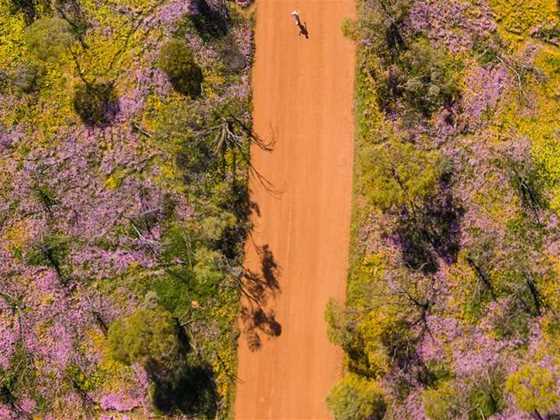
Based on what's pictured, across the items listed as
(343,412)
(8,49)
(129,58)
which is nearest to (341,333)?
(343,412)

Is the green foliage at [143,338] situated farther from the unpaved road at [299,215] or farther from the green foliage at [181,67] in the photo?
the green foliage at [181,67]

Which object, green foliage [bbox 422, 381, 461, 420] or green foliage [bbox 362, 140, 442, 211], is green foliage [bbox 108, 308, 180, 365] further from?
green foliage [bbox 422, 381, 461, 420]

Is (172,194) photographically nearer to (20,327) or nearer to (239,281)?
Result: (239,281)

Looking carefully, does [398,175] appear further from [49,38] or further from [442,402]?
[49,38]

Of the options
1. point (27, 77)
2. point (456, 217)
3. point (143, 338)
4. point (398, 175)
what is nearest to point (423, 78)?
point (398, 175)

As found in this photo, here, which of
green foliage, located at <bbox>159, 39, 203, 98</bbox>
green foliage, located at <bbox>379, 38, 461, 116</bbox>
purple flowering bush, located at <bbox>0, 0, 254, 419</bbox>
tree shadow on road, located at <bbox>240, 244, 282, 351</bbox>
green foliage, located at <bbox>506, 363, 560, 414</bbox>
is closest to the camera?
green foliage, located at <bbox>506, 363, 560, 414</bbox>

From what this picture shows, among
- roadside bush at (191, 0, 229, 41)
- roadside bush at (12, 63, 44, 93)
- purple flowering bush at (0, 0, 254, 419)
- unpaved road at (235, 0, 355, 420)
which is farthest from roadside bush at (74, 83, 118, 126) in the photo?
unpaved road at (235, 0, 355, 420)
